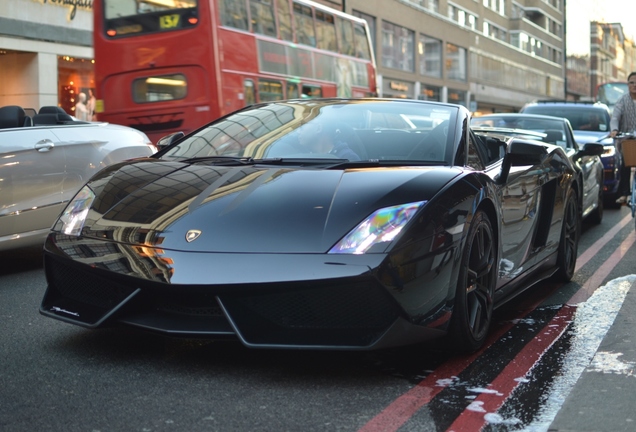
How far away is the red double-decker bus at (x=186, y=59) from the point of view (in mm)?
14750

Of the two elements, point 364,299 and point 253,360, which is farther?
point 253,360

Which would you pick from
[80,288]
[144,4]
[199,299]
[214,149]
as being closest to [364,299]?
[199,299]

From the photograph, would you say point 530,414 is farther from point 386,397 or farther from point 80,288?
point 80,288

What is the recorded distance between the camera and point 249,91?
15.7m

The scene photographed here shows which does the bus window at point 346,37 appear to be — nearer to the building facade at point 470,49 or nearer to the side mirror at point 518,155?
the side mirror at point 518,155

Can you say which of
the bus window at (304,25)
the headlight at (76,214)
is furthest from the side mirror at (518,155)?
the bus window at (304,25)

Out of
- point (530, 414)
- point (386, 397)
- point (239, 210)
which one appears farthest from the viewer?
point (239, 210)

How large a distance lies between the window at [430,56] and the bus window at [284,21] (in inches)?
1359

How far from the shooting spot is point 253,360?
13.9 feet

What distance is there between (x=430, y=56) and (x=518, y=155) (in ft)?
160

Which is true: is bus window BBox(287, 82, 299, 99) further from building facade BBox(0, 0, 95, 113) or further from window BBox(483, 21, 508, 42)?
window BBox(483, 21, 508, 42)

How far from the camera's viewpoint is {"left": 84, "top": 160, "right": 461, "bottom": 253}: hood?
394 centimetres

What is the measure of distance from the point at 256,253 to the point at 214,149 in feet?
4.37

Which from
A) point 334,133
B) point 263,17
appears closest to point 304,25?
point 263,17
